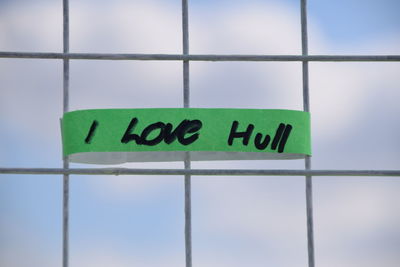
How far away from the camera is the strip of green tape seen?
12.9 metres

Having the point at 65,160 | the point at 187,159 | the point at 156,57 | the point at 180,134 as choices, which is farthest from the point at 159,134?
the point at 65,160

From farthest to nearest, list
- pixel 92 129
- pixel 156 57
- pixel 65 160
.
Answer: pixel 156 57 → pixel 65 160 → pixel 92 129

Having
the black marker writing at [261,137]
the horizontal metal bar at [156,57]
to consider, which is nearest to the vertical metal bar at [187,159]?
the horizontal metal bar at [156,57]

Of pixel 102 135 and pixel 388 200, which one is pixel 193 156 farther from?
pixel 388 200

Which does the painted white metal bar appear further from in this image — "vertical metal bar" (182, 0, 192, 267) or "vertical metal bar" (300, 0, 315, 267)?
"vertical metal bar" (300, 0, 315, 267)

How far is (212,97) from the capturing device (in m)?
13.2

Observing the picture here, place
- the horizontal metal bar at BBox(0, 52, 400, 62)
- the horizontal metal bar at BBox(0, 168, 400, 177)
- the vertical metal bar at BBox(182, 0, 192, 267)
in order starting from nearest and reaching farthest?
the vertical metal bar at BBox(182, 0, 192, 267), the horizontal metal bar at BBox(0, 168, 400, 177), the horizontal metal bar at BBox(0, 52, 400, 62)

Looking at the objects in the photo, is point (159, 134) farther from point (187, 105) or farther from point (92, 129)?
point (92, 129)

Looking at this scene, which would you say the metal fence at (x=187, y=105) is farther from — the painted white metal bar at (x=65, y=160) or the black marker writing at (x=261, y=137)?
the black marker writing at (x=261, y=137)

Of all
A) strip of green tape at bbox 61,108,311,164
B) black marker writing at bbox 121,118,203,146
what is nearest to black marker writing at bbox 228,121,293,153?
strip of green tape at bbox 61,108,311,164

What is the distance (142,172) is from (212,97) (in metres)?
1.13

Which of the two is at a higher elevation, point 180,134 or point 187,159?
point 180,134

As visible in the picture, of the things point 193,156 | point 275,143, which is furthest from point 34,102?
point 275,143

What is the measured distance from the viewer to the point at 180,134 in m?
13.0
